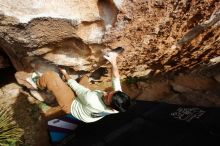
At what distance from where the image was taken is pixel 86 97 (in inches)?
184

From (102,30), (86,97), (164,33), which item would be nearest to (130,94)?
(164,33)

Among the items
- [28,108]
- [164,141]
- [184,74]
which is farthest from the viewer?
[184,74]

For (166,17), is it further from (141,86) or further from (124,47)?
(141,86)

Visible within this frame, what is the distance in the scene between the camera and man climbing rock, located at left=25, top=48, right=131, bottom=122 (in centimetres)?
412

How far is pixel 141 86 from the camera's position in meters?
7.55

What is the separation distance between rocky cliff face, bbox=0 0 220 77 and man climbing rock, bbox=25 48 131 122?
318 mm

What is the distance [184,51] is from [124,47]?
1.66 m

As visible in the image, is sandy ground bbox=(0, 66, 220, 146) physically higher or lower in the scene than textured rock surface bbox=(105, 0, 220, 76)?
lower

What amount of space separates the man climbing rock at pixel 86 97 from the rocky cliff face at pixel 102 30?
0.32 meters

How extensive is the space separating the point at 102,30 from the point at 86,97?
143cm

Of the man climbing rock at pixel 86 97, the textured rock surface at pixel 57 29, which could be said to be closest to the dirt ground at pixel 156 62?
the textured rock surface at pixel 57 29

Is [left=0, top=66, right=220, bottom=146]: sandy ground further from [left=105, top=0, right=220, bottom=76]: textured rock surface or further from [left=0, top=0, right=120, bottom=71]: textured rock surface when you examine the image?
[left=0, top=0, right=120, bottom=71]: textured rock surface

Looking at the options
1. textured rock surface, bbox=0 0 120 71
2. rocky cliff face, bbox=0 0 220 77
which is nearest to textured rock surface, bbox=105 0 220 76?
rocky cliff face, bbox=0 0 220 77

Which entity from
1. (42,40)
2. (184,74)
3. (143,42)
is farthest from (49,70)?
(184,74)
